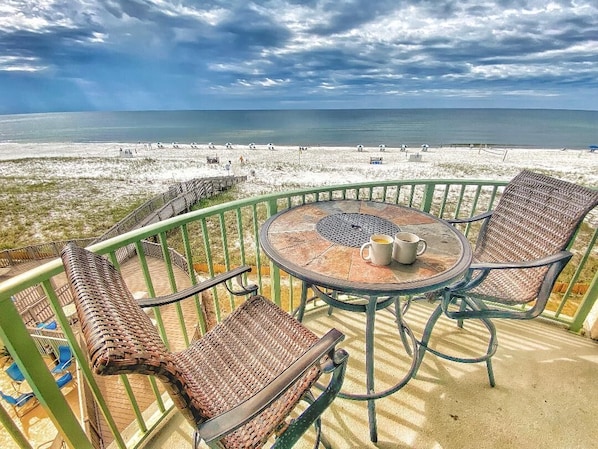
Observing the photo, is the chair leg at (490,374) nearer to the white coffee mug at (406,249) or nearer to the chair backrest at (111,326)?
the white coffee mug at (406,249)

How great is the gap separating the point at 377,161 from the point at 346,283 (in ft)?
83.9

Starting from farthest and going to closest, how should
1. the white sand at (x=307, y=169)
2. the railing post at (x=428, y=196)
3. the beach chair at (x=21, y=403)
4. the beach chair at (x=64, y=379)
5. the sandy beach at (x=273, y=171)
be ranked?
the white sand at (x=307, y=169) → the sandy beach at (x=273, y=171) → the beach chair at (x=64, y=379) → the beach chair at (x=21, y=403) → the railing post at (x=428, y=196)

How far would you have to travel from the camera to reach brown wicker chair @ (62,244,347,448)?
712 mm

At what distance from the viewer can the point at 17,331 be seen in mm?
1009

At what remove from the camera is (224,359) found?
4.68 ft

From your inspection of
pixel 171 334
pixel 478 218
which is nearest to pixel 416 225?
pixel 478 218

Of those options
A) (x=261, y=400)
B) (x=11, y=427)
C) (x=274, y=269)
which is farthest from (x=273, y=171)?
(x=261, y=400)

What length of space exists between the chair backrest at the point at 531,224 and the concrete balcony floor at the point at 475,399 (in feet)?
2.35

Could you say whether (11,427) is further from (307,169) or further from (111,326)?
(307,169)

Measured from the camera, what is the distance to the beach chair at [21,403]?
406 cm

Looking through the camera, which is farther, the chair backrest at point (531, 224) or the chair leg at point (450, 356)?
the chair leg at point (450, 356)

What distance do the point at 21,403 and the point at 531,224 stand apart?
21.0ft

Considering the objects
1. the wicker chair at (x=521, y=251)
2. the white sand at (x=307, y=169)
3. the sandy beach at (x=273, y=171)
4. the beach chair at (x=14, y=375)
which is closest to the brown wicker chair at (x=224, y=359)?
the wicker chair at (x=521, y=251)

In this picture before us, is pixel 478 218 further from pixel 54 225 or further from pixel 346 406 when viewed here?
pixel 54 225
